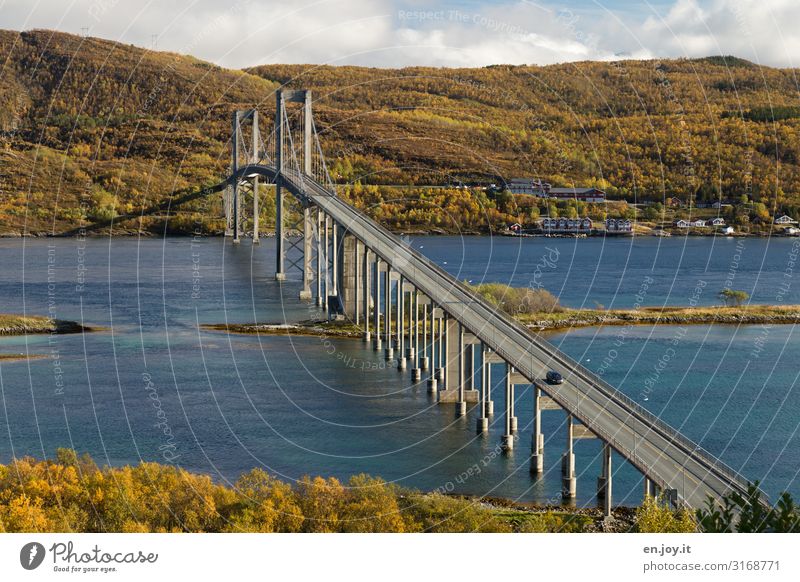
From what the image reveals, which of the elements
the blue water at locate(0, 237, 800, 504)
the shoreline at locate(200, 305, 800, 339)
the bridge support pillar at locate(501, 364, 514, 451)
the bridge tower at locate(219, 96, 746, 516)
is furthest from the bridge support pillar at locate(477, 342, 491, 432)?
the shoreline at locate(200, 305, 800, 339)

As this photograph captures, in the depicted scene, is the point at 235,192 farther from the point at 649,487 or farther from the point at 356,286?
the point at 649,487

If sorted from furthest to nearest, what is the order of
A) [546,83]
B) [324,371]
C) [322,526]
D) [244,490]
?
[546,83]
[324,371]
[244,490]
[322,526]

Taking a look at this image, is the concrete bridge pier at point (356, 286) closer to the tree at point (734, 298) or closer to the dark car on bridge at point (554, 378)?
the tree at point (734, 298)

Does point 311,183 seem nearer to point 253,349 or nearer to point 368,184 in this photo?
point 253,349

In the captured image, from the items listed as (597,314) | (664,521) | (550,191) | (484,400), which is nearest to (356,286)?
(597,314)

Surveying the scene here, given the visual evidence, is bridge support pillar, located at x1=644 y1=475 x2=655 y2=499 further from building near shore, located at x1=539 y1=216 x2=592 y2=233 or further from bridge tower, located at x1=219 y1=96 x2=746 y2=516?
building near shore, located at x1=539 y1=216 x2=592 y2=233

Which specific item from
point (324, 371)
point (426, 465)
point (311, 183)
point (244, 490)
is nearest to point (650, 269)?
point (311, 183)
